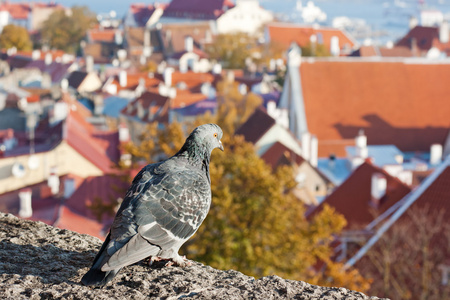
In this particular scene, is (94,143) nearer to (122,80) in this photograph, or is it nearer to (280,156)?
(280,156)

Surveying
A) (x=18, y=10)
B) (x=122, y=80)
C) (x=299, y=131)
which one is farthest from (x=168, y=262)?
→ (x=18, y=10)

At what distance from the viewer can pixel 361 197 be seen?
19.2m

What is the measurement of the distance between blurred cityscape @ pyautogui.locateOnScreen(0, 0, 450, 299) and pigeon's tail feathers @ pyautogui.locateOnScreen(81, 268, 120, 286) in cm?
1035

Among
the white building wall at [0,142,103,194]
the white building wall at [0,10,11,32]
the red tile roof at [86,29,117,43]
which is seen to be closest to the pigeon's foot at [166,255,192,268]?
the white building wall at [0,142,103,194]

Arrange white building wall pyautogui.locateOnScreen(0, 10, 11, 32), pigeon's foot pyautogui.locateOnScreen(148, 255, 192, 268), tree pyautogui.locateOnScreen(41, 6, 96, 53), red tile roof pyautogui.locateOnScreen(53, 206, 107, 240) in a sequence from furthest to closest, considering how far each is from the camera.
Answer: white building wall pyautogui.locateOnScreen(0, 10, 11, 32) < tree pyautogui.locateOnScreen(41, 6, 96, 53) < red tile roof pyautogui.locateOnScreen(53, 206, 107, 240) < pigeon's foot pyautogui.locateOnScreen(148, 255, 192, 268)

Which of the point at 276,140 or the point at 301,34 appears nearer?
the point at 276,140

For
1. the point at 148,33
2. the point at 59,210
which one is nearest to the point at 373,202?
the point at 59,210

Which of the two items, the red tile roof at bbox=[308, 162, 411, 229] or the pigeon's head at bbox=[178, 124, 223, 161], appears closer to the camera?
the pigeon's head at bbox=[178, 124, 223, 161]

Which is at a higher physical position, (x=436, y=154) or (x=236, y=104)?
(x=436, y=154)

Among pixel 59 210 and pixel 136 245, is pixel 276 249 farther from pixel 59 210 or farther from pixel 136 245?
pixel 136 245

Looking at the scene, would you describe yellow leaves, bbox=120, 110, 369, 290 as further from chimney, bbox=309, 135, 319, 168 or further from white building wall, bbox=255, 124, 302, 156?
chimney, bbox=309, 135, 319, 168

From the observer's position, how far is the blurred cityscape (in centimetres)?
1612

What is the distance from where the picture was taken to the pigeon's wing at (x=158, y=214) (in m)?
3.99

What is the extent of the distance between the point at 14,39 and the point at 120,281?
95.1 metres
